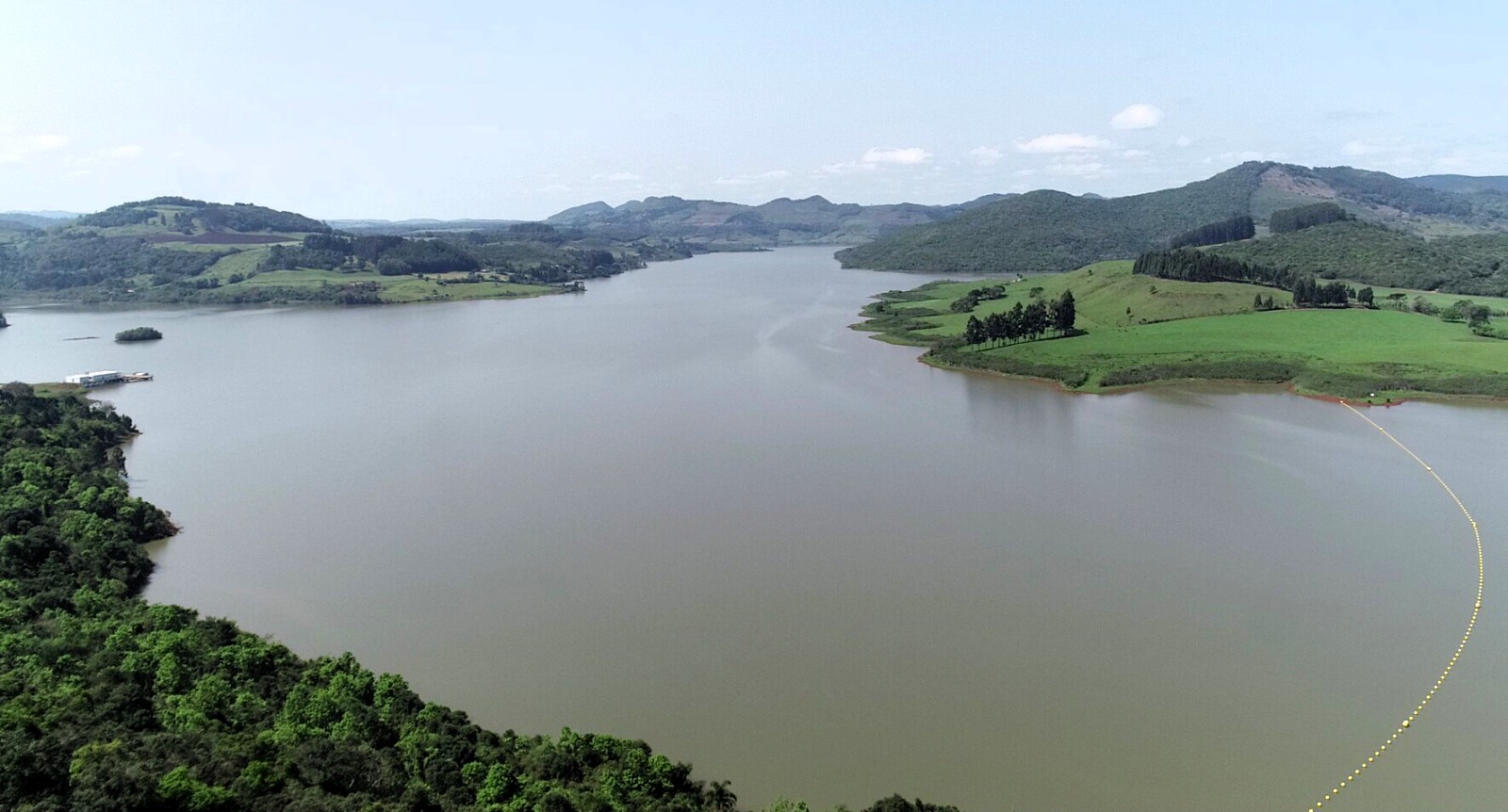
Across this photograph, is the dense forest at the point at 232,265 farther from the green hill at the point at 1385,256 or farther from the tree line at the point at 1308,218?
the tree line at the point at 1308,218

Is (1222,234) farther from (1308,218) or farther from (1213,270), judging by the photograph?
(1213,270)

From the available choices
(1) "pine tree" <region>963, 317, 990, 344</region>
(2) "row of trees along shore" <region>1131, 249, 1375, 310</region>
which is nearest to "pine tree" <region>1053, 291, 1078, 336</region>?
(1) "pine tree" <region>963, 317, 990, 344</region>

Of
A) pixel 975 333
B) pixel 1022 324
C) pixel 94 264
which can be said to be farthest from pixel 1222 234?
pixel 94 264

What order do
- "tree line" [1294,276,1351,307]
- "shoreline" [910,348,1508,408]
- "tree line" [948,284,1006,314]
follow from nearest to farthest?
"shoreline" [910,348,1508,408] < "tree line" [1294,276,1351,307] < "tree line" [948,284,1006,314]

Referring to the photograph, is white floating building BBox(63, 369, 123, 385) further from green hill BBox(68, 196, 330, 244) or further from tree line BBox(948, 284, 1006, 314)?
green hill BBox(68, 196, 330, 244)

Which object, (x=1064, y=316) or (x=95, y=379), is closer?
(x=95, y=379)

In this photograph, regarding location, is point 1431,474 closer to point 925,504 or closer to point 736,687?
point 925,504

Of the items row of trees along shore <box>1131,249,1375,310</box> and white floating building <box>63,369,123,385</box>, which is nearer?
white floating building <box>63,369,123,385</box>

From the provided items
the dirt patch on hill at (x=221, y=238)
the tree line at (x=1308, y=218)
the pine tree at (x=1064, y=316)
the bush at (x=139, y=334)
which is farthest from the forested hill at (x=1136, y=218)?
the bush at (x=139, y=334)
